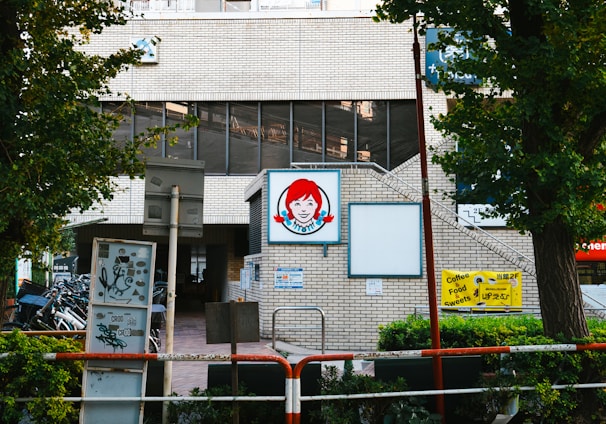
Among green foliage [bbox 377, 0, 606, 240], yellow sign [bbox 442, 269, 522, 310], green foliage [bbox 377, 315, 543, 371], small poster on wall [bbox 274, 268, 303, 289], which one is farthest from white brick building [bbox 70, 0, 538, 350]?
green foliage [bbox 377, 0, 606, 240]

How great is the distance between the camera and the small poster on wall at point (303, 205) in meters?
17.1

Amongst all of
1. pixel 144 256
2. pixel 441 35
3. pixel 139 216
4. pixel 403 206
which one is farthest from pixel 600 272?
pixel 144 256

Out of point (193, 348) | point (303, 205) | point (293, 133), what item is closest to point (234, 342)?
point (193, 348)

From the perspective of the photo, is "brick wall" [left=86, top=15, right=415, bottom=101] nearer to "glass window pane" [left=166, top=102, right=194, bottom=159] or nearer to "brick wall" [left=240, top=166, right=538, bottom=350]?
"glass window pane" [left=166, top=102, right=194, bottom=159]

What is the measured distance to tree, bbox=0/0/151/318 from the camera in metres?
8.02

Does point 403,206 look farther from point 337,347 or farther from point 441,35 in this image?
point 441,35

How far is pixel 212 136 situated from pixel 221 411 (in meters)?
18.3

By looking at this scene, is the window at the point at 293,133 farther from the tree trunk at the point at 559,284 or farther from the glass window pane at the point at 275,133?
the tree trunk at the point at 559,284

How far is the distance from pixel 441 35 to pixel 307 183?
870 centimetres

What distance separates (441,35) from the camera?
870cm

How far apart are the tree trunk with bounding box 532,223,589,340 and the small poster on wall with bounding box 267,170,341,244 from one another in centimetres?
883

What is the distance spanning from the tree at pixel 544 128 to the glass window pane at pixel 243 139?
1656 centimetres

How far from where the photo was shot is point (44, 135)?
27.3 ft

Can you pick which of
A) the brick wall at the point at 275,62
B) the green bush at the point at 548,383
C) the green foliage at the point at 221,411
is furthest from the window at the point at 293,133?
the green foliage at the point at 221,411
